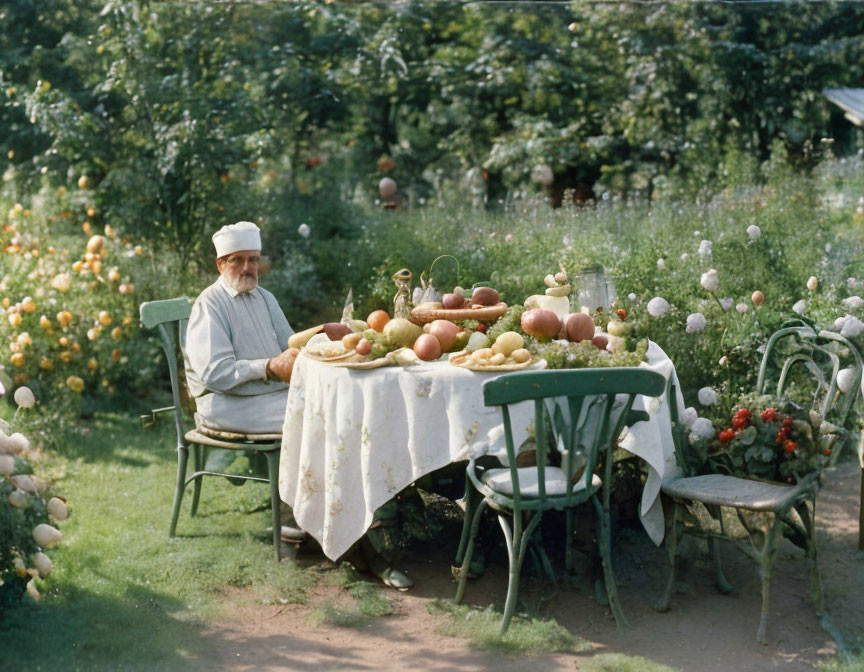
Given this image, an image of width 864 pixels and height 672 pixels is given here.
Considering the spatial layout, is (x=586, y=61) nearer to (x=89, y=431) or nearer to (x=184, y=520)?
(x=89, y=431)

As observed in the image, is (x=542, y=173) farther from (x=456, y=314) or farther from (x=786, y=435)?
(x=786, y=435)

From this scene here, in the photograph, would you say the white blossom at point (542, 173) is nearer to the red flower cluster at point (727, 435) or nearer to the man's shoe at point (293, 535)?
the man's shoe at point (293, 535)

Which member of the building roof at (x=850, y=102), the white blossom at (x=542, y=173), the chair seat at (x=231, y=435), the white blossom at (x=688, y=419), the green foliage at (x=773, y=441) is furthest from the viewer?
the building roof at (x=850, y=102)

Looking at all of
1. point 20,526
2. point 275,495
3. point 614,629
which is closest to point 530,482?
point 614,629

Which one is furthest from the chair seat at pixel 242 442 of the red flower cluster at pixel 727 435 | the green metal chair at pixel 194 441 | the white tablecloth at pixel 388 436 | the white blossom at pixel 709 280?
the white blossom at pixel 709 280

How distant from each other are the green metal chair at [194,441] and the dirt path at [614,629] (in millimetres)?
643

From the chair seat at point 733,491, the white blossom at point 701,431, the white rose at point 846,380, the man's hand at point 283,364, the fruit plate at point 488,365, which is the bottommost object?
the chair seat at point 733,491

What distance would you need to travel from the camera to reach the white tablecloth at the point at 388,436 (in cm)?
415

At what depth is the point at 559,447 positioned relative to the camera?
4.15m

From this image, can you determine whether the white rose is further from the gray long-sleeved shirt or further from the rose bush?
the rose bush

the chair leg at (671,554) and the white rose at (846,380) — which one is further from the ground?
the white rose at (846,380)

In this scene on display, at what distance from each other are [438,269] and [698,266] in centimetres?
205

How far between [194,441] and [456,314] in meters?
1.54

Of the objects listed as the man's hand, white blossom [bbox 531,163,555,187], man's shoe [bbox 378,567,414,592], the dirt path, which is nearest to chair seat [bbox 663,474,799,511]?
the dirt path
